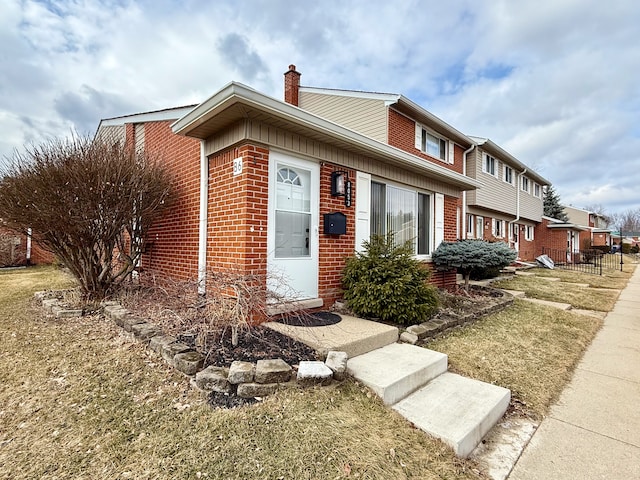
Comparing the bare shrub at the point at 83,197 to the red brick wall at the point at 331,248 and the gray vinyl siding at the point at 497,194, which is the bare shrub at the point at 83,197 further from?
the gray vinyl siding at the point at 497,194

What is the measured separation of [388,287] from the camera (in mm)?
4633

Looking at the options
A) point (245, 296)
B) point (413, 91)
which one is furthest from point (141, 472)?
point (413, 91)

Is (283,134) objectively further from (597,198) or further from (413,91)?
(597,198)

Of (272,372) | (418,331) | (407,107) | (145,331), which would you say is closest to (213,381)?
(272,372)

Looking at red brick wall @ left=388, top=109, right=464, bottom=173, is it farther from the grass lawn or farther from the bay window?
the grass lawn

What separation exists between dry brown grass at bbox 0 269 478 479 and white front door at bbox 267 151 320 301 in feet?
6.29

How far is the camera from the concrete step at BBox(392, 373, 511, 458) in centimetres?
243

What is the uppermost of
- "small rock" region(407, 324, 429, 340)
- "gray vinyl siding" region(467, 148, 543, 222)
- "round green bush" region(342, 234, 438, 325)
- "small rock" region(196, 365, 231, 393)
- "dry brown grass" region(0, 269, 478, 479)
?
"gray vinyl siding" region(467, 148, 543, 222)

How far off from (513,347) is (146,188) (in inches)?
239

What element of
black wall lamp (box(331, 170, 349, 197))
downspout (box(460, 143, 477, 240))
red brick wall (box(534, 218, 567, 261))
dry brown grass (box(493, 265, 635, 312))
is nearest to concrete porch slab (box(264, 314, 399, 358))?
black wall lamp (box(331, 170, 349, 197))

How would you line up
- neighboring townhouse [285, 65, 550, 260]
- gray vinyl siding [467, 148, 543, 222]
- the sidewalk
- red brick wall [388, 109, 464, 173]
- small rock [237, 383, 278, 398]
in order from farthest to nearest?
1. gray vinyl siding [467, 148, 543, 222]
2. neighboring townhouse [285, 65, 550, 260]
3. red brick wall [388, 109, 464, 173]
4. small rock [237, 383, 278, 398]
5. the sidewalk

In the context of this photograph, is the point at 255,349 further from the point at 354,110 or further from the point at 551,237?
the point at 551,237

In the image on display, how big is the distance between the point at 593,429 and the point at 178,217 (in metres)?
6.18

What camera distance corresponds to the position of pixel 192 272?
5.41 m
